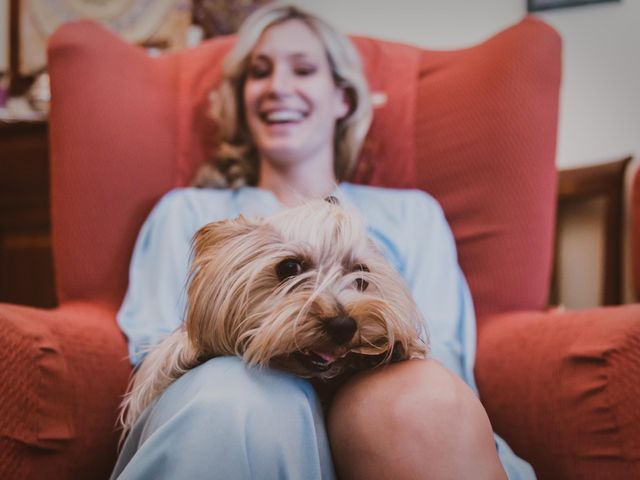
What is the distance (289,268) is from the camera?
0.76 metres

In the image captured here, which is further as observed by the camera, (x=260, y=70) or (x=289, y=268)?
(x=260, y=70)

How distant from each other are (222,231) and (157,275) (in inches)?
20.4

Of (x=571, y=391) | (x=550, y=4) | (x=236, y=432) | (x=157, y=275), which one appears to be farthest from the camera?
(x=550, y=4)

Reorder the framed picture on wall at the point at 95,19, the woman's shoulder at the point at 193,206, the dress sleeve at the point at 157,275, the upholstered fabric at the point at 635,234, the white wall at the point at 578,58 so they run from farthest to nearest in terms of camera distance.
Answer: the framed picture on wall at the point at 95,19 → the white wall at the point at 578,58 → the upholstered fabric at the point at 635,234 → the woman's shoulder at the point at 193,206 → the dress sleeve at the point at 157,275

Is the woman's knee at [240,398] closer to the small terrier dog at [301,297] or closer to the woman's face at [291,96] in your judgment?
the small terrier dog at [301,297]

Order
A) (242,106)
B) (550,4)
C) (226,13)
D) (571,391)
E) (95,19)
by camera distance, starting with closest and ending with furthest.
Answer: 1. (571,391)
2. (242,106)
3. (550,4)
4. (226,13)
5. (95,19)

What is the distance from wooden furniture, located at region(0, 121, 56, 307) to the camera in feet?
6.79

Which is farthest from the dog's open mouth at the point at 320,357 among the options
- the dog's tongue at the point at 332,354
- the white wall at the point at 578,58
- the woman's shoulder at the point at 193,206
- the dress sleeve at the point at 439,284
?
the white wall at the point at 578,58

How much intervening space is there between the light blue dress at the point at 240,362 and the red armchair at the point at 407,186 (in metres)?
0.07

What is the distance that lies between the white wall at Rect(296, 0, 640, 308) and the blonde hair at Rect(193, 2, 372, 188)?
790 mm

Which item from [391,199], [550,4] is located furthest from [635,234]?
[391,199]

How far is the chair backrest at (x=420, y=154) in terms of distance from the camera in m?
1.36

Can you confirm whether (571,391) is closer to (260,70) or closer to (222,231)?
(222,231)

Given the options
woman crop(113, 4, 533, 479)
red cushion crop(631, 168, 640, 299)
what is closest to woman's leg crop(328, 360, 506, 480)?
woman crop(113, 4, 533, 479)
